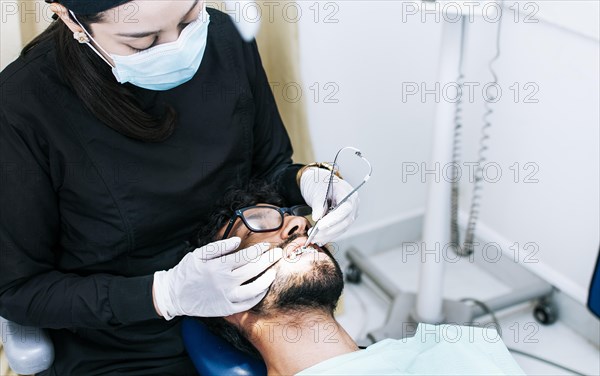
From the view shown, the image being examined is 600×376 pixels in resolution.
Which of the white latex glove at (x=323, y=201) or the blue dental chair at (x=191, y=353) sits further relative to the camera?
the white latex glove at (x=323, y=201)

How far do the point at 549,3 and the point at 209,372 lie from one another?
1.43m

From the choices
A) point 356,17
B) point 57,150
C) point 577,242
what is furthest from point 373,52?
point 57,150

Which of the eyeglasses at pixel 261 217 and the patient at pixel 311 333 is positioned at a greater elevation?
the eyeglasses at pixel 261 217

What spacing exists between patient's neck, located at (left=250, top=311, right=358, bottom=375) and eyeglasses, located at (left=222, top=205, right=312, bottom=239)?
19cm

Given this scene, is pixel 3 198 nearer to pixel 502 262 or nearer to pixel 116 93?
pixel 116 93

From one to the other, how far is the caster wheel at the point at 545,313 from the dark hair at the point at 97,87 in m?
1.50

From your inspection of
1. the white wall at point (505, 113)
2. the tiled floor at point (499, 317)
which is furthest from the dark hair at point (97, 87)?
the tiled floor at point (499, 317)

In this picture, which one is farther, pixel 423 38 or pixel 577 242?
pixel 423 38

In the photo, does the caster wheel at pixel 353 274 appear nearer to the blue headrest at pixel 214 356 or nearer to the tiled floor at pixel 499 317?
the tiled floor at pixel 499 317

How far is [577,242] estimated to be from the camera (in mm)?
2152

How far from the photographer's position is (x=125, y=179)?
4.60ft

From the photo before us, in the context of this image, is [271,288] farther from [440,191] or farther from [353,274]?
[353,274]

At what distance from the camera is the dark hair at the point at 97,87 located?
4.35ft

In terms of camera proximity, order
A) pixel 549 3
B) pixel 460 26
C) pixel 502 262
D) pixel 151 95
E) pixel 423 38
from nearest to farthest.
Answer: pixel 151 95 < pixel 460 26 < pixel 549 3 < pixel 423 38 < pixel 502 262
